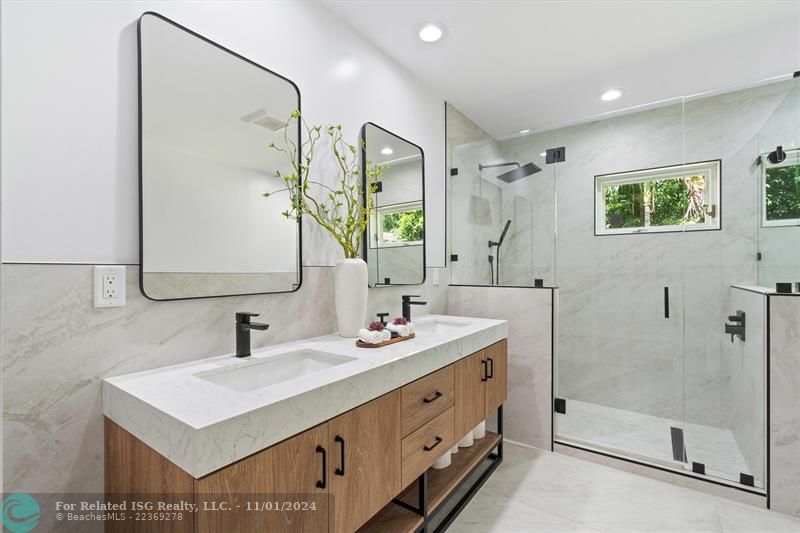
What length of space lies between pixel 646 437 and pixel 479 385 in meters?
1.39

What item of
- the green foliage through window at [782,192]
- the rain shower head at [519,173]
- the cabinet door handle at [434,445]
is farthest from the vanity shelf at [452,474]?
the green foliage through window at [782,192]

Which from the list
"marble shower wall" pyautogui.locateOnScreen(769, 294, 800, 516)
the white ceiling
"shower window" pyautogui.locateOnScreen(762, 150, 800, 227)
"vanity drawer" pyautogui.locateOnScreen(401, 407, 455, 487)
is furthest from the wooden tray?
"shower window" pyautogui.locateOnScreen(762, 150, 800, 227)

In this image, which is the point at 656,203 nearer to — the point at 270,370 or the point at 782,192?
the point at 782,192

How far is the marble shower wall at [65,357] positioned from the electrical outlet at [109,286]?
0.06 feet

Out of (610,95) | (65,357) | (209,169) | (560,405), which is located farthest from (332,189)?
(610,95)

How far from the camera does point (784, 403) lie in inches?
75.0

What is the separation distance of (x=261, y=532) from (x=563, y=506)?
1.66 meters

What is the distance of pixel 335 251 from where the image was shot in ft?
6.38

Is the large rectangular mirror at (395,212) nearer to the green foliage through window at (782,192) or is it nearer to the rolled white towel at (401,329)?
the rolled white towel at (401,329)

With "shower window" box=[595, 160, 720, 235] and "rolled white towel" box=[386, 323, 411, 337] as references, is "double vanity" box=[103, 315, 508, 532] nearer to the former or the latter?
"rolled white towel" box=[386, 323, 411, 337]

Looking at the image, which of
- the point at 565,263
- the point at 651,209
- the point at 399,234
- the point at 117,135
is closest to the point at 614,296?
the point at 565,263

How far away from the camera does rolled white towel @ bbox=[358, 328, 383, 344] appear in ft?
5.19

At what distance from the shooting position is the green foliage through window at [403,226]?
2.29 m

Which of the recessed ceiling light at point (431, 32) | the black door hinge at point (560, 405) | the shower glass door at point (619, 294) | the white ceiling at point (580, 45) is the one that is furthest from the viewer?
the black door hinge at point (560, 405)
